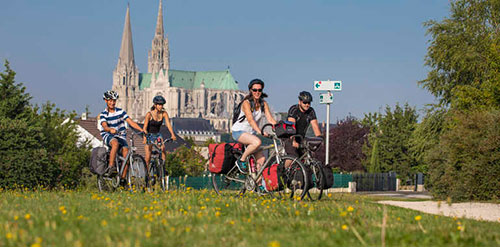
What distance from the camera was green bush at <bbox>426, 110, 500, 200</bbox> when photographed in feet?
64.3

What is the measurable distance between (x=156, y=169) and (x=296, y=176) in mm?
3529

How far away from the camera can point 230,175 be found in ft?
36.4

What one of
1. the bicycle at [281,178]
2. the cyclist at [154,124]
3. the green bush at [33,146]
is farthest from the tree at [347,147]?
the bicycle at [281,178]

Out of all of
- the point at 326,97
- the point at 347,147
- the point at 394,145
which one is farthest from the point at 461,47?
the point at 347,147

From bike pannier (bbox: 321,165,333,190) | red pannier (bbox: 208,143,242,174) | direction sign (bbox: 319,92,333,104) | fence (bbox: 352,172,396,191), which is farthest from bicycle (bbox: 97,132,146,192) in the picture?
fence (bbox: 352,172,396,191)

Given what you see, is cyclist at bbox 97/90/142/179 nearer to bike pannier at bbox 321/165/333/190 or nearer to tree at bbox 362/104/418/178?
bike pannier at bbox 321/165/333/190

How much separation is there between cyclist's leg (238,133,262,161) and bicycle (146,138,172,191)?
2.21 m

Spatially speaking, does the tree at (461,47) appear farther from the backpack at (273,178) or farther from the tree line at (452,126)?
the backpack at (273,178)

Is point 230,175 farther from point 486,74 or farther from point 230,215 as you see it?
point 486,74

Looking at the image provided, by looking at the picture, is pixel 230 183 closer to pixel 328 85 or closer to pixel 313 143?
pixel 313 143

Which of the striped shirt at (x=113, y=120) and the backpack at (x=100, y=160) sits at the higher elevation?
the striped shirt at (x=113, y=120)

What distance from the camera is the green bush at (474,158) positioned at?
1959cm

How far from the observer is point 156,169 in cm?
1259

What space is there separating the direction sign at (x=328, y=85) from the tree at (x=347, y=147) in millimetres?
35988
